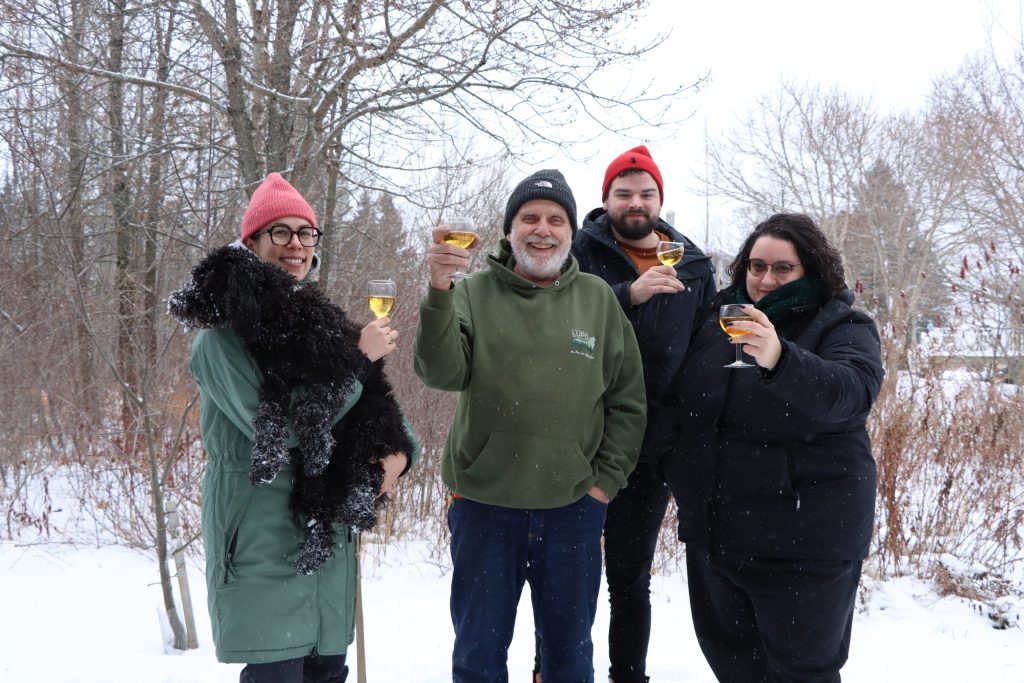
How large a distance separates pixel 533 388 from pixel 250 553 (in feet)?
3.81

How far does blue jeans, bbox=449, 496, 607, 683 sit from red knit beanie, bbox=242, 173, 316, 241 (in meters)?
1.29

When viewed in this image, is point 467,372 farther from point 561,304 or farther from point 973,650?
point 973,650

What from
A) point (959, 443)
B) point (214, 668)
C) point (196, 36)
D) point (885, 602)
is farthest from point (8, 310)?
point (959, 443)

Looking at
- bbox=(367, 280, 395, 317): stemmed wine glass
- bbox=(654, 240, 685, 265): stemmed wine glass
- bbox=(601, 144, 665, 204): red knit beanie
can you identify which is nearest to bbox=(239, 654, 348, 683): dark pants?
bbox=(367, 280, 395, 317): stemmed wine glass

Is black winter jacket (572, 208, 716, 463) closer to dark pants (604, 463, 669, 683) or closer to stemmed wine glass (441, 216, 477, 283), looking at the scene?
dark pants (604, 463, 669, 683)

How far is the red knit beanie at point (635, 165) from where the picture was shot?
11.2 feet

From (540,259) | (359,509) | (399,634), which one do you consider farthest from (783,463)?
(399,634)

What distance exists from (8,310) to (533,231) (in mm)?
7771

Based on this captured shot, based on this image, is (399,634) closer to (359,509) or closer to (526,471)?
(526,471)

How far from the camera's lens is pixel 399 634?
14.7 ft

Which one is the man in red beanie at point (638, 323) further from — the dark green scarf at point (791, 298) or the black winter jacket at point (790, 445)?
the dark green scarf at point (791, 298)

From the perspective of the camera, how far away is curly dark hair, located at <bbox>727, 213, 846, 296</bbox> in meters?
2.65

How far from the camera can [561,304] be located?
2.95 m

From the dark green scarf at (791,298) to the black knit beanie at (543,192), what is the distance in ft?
2.89
